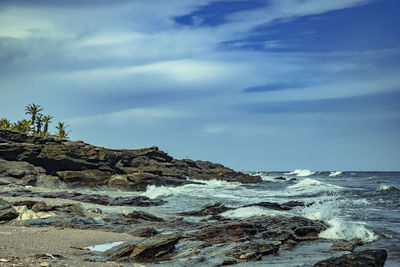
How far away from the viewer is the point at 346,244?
41.5 ft

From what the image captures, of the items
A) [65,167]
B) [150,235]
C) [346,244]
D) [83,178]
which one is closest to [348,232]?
[346,244]

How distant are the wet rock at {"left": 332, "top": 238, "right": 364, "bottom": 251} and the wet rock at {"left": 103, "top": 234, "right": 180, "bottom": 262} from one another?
512 centimetres

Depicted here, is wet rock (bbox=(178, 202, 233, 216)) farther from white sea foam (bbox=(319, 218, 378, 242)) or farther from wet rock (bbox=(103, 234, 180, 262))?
wet rock (bbox=(103, 234, 180, 262))

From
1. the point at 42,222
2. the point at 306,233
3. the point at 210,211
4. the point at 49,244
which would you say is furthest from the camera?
the point at 210,211

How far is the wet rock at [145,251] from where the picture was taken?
987 centimetres

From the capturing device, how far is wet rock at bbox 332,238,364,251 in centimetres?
1210

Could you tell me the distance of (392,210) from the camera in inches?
914

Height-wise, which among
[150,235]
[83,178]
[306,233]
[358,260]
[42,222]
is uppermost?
[83,178]

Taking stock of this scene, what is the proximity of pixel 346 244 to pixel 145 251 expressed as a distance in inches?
254

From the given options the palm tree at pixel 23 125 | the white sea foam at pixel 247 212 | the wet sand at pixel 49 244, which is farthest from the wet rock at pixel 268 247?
the palm tree at pixel 23 125

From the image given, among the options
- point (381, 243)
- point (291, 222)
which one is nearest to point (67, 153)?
point (291, 222)

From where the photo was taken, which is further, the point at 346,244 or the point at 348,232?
the point at 348,232

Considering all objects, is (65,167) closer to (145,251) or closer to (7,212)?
(7,212)

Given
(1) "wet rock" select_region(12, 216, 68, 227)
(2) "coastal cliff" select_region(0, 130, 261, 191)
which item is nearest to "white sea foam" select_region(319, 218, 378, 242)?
(1) "wet rock" select_region(12, 216, 68, 227)
